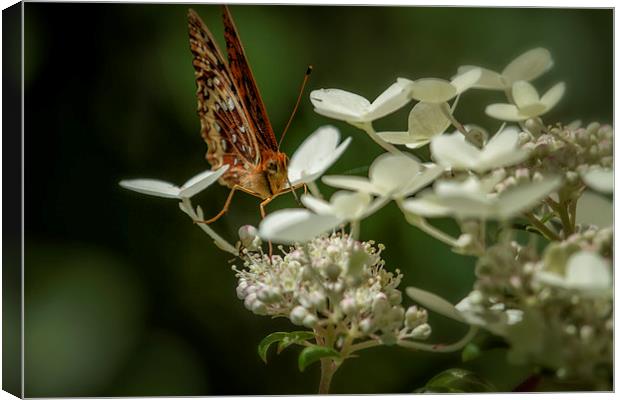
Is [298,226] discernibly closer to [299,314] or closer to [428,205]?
[428,205]

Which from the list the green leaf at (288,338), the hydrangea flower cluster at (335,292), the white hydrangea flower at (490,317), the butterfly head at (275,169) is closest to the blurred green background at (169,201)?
the butterfly head at (275,169)

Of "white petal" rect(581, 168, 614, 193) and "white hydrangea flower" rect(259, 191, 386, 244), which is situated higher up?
"white petal" rect(581, 168, 614, 193)

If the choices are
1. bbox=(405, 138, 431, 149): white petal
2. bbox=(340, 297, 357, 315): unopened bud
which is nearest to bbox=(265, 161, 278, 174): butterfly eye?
bbox=(405, 138, 431, 149): white petal

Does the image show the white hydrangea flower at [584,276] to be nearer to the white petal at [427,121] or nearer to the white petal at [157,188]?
the white petal at [427,121]

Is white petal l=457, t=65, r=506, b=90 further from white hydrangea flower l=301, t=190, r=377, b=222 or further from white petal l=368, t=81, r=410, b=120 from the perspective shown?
white hydrangea flower l=301, t=190, r=377, b=222

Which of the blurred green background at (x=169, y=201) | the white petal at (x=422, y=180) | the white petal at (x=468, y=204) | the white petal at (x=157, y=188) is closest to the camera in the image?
the white petal at (x=468, y=204)

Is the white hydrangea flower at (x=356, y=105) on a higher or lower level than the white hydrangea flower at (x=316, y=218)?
higher
